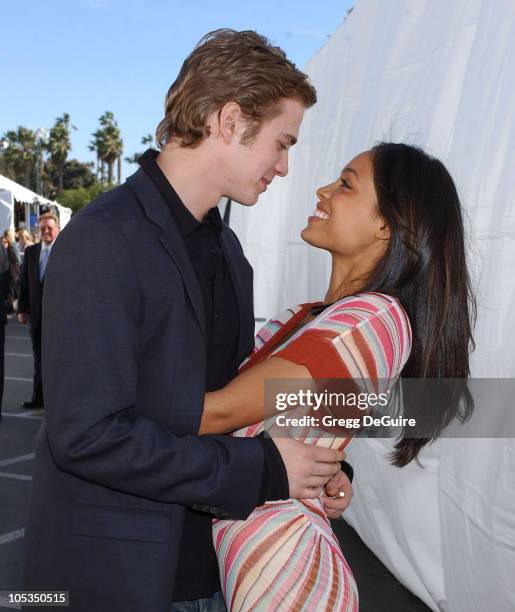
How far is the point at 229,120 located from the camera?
1671mm

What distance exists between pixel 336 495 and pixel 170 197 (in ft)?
2.71

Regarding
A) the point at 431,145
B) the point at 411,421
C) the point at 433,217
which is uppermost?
the point at 431,145

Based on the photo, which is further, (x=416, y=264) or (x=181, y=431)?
(x=416, y=264)

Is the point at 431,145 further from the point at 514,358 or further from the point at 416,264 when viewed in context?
the point at 416,264

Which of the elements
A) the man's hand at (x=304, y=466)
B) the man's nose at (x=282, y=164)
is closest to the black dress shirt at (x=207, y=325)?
the man's nose at (x=282, y=164)

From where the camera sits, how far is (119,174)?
79.2 meters

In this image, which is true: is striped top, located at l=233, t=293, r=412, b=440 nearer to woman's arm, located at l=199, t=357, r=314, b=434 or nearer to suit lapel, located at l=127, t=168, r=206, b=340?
woman's arm, located at l=199, t=357, r=314, b=434

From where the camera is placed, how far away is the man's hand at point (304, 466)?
138 cm

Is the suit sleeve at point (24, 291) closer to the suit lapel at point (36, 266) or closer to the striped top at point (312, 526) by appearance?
the suit lapel at point (36, 266)

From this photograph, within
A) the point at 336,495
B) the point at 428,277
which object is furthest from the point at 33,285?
the point at 428,277

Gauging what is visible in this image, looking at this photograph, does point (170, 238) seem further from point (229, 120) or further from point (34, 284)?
point (34, 284)

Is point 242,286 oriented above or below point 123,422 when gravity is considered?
above

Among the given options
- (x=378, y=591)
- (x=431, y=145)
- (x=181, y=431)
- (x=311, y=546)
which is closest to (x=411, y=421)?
(x=311, y=546)

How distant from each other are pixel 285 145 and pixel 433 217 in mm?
421
